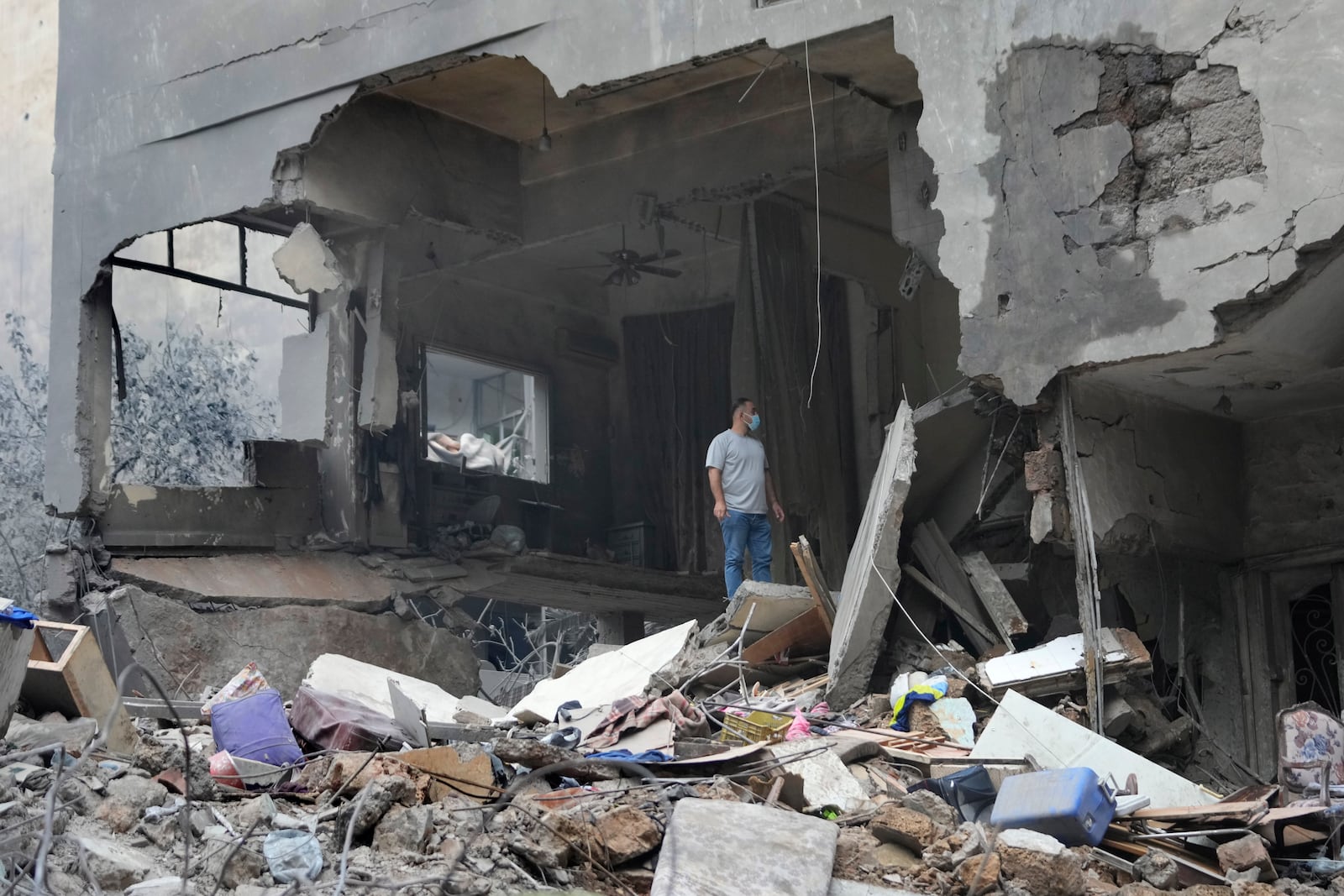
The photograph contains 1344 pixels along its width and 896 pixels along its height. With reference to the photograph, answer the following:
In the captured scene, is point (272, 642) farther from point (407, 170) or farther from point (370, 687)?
point (407, 170)

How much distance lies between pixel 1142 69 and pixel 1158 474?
2.54 m

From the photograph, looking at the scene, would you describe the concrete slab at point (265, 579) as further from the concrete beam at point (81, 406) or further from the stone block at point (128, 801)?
the stone block at point (128, 801)

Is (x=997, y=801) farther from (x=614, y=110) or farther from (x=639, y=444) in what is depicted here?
(x=639, y=444)

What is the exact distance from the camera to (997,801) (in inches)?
281

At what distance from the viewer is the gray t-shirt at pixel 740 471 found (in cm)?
1109

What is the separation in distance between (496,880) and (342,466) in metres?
8.48

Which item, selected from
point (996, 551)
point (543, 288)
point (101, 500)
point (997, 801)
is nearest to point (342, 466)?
point (101, 500)

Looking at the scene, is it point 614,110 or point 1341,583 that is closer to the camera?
point 1341,583

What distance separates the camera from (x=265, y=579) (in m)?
12.7

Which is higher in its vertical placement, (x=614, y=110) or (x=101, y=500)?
(x=614, y=110)

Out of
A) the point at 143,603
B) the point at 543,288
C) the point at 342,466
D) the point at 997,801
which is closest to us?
the point at 997,801

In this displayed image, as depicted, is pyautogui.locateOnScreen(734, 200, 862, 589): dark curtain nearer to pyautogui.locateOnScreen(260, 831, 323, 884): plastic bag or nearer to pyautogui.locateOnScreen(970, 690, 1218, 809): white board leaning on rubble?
pyautogui.locateOnScreen(970, 690, 1218, 809): white board leaning on rubble

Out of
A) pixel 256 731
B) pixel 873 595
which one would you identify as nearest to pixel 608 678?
pixel 873 595

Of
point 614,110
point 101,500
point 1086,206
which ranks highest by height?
point 614,110
